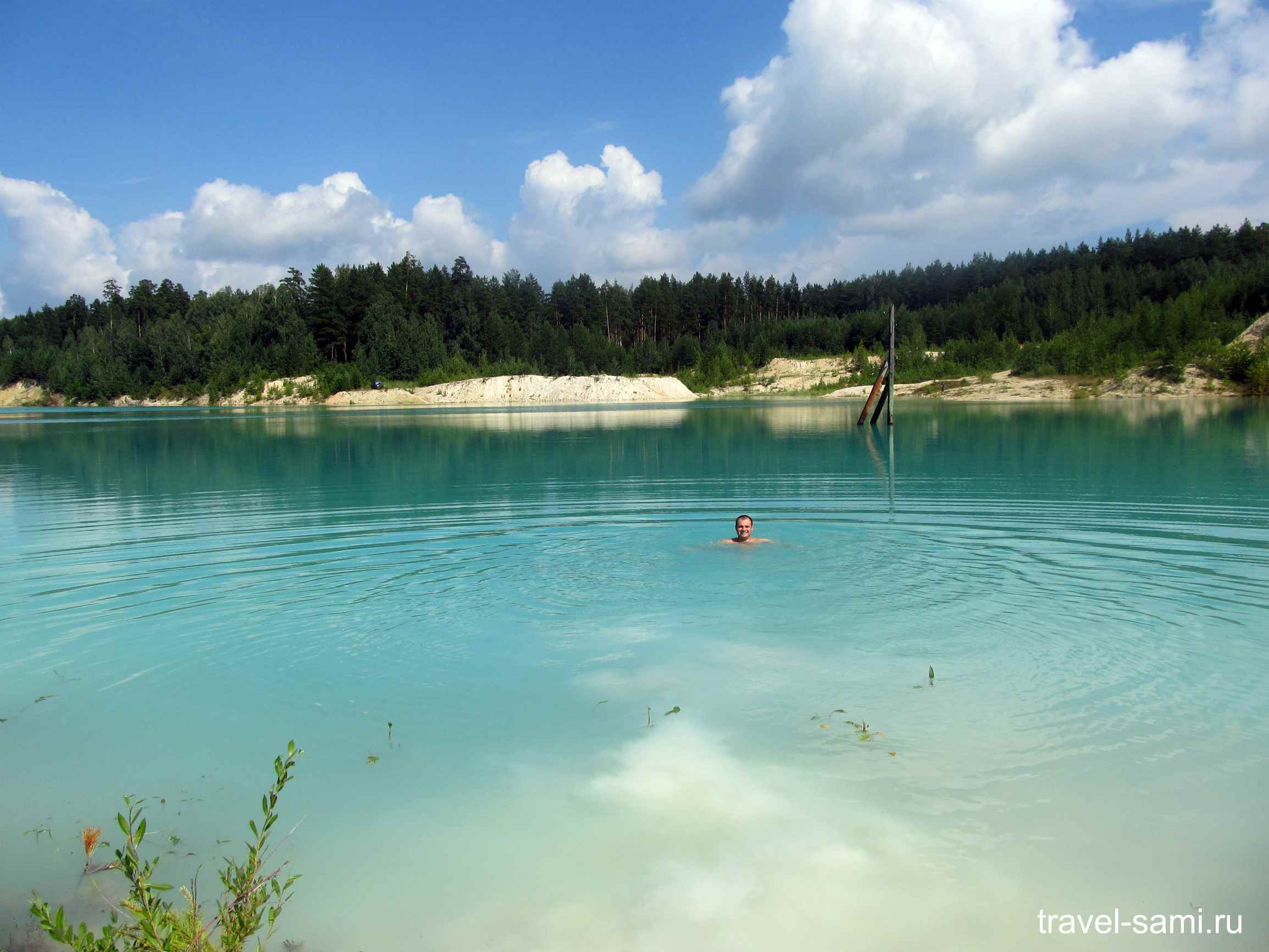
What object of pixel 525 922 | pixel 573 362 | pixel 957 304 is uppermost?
pixel 957 304

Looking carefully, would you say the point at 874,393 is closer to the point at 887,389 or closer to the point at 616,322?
the point at 887,389

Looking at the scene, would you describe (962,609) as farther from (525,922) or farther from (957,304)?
(957,304)

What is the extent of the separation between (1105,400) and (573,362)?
7351cm

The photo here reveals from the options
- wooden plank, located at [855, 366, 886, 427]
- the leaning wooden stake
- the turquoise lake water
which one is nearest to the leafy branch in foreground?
the turquoise lake water

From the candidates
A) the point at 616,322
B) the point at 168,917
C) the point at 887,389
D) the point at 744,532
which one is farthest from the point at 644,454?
the point at 616,322

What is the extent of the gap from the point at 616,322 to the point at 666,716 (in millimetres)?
147166

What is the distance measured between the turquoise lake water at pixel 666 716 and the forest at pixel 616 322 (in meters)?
81.6

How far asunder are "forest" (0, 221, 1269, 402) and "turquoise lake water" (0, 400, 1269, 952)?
3211 inches

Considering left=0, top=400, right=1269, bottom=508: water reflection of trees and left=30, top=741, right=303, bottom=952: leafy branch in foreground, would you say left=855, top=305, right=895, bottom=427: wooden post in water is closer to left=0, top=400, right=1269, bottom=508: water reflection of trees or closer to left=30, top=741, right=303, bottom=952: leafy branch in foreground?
left=0, top=400, right=1269, bottom=508: water reflection of trees

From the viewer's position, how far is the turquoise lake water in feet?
15.4

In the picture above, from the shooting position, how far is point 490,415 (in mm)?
74688

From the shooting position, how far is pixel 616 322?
15125cm

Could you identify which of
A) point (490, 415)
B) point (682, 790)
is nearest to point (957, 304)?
point (490, 415)

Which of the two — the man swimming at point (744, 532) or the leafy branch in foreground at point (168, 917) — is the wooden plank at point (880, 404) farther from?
the leafy branch in foreground at point (168, 917)
